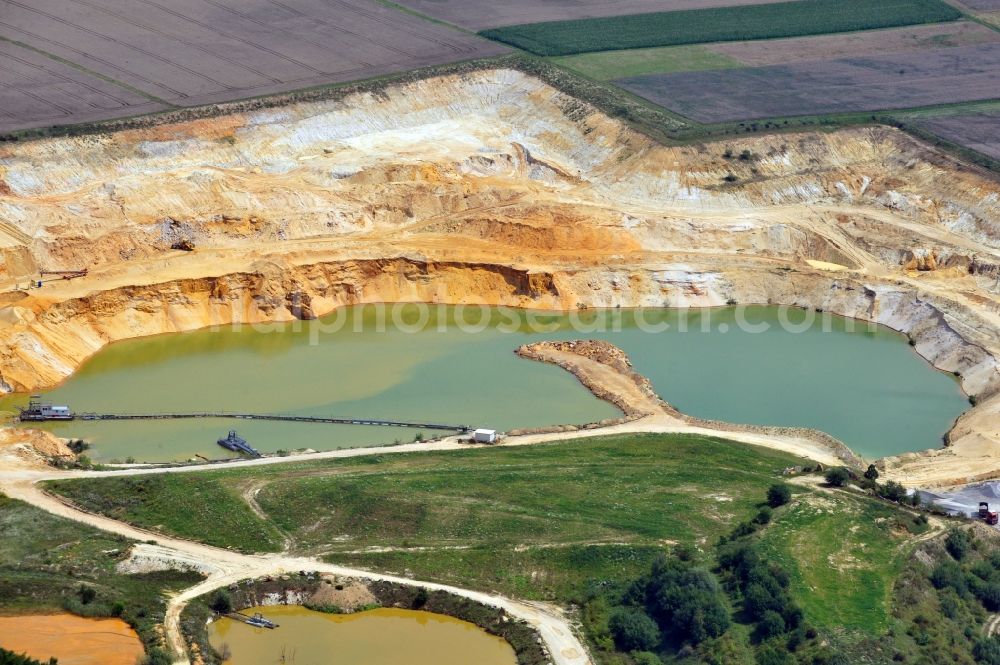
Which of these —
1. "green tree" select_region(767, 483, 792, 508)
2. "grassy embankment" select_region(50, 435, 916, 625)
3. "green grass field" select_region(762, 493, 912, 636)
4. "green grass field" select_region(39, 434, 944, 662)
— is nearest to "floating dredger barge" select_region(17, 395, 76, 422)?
"grassy embankment" select_region(50, 435, 916, 625)

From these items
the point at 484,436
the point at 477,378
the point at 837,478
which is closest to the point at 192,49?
the point at 477,378

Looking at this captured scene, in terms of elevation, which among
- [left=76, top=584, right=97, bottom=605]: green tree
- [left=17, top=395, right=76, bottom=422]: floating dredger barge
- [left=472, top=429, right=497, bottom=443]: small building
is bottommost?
[left=76, top=584, right=97, bottom=605]: green tree

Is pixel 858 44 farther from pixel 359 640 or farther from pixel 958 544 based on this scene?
pixel 359 640

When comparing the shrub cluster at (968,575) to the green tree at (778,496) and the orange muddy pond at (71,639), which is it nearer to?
the green tree at (778,496)

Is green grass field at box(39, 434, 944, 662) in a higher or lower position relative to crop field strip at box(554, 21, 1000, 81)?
lower

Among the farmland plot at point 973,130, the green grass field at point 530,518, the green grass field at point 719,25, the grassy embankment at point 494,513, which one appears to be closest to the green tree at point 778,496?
the green grass field at point 530,518

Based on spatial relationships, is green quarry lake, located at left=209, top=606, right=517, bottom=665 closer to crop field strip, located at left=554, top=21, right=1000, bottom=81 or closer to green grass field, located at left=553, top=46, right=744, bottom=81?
green grass field, located at left=553, top=46, right=744, bottom=81
